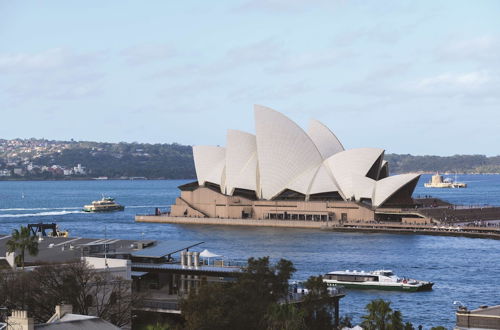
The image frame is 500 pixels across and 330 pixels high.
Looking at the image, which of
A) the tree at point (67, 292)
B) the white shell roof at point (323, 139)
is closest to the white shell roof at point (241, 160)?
the white shell roof at point (323, 139)

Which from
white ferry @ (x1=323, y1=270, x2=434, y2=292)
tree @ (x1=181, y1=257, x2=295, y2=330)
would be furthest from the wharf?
tree @ (x1=181, y1=257, x2=295, y2=330)

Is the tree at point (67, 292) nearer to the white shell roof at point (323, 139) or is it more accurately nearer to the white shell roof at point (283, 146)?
the white shell roof at point (283, 146)

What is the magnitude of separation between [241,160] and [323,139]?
6.36 meters

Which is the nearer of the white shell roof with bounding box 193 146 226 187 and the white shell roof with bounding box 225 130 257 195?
the white shell roof with bounding box 225 130 257 195

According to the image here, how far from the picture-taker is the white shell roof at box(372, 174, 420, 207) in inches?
2862

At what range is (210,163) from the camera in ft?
273

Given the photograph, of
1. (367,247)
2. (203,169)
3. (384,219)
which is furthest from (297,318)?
(203,169)

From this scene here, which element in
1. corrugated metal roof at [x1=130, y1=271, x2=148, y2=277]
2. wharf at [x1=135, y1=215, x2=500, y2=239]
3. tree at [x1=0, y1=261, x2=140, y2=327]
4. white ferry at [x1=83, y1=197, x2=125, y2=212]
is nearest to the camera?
tree at [x1=0, y1=261, x2=140, y2=327]

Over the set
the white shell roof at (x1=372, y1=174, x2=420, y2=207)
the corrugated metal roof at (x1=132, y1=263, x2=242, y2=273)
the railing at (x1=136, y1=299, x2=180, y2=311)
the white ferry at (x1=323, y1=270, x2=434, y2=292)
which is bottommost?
the white ferry at (x1=323, y1=270, x2=434, y2=292)

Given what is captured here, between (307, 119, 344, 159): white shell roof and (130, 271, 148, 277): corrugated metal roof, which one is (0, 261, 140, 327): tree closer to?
(130, 271, 148, 277): corrugated metal roof

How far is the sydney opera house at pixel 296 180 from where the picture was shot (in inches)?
2901

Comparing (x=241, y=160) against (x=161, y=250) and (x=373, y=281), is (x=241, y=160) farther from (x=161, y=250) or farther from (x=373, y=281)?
(x=161, y=250)

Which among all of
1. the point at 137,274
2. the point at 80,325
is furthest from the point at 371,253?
the point at 80,325

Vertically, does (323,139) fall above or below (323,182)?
above
